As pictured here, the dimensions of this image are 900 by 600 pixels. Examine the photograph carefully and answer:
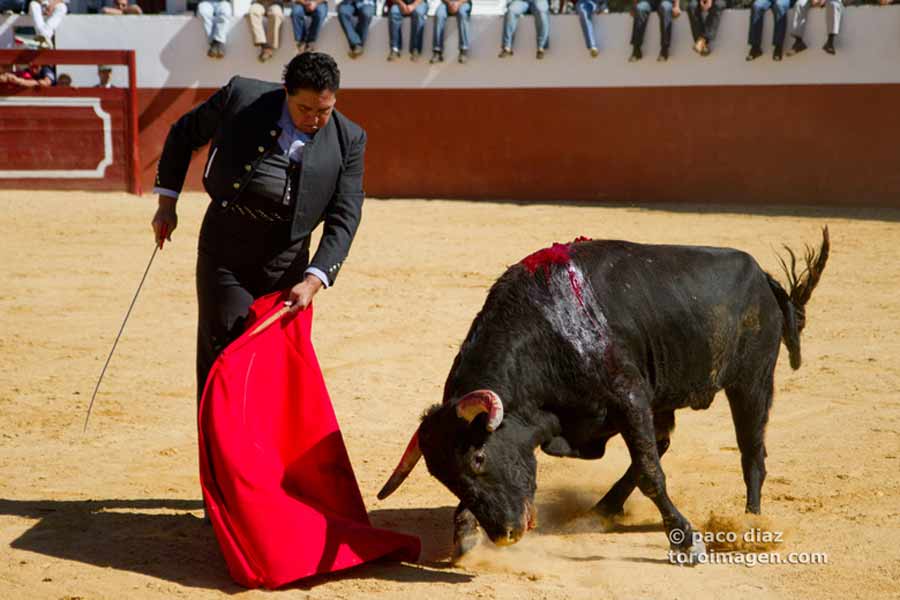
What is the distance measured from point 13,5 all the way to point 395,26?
379 cm

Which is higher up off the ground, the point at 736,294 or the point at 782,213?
the point at 736,294

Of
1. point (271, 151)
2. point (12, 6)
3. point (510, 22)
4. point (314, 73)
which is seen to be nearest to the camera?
point (314, 73)

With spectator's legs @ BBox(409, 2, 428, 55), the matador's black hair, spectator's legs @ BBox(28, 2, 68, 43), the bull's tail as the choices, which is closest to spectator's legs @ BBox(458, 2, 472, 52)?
spectator's legs @ BBox(409, 2, 428, 55)

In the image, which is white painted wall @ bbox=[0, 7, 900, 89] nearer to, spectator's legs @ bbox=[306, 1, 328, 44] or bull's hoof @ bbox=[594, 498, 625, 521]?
spectator's legs @ bbox=[306, 1, 328, 44]

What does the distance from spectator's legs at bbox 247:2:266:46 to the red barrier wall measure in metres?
0.82

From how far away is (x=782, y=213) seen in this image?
1116 centimetres

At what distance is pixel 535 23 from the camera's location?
471 inches

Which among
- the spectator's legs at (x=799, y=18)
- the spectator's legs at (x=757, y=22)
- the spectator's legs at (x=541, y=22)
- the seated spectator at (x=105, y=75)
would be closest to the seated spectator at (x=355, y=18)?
the spectator's legs at (x=541, y=22)

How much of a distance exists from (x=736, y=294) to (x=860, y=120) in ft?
27.1

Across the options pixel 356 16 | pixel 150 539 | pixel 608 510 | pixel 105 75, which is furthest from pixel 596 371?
pixel 105 75

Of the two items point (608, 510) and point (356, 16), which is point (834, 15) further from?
point (608, 510)

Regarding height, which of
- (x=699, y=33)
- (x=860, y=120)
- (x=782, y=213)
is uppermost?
(x=699, y=33)

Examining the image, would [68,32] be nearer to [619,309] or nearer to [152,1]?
[152,1]

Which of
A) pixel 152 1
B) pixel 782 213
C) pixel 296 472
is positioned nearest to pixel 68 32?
pixel 152 1
